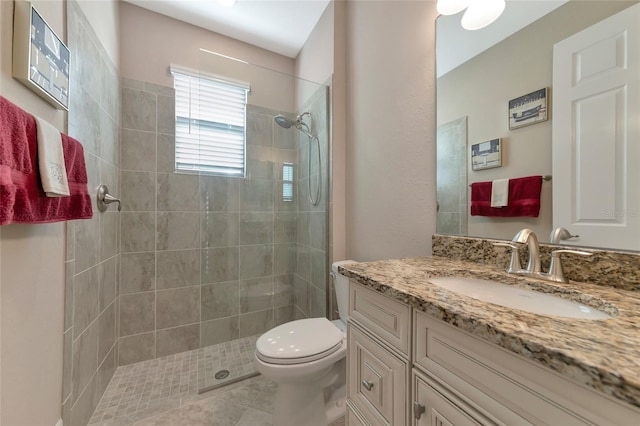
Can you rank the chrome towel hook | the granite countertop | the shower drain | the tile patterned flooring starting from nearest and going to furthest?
the granite countertop < the tile patterned flooring < the chrome towel hook < the shower drain

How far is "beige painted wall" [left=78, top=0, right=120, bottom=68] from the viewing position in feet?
4.69

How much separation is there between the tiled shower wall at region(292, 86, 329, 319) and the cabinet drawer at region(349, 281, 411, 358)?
41.6 inches

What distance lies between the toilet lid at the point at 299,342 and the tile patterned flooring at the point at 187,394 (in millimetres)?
494

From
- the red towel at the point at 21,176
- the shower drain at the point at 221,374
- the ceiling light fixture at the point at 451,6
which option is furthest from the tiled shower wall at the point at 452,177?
the shower drain at the point at 221,374

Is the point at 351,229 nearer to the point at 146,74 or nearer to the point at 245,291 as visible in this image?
the point at 245,291

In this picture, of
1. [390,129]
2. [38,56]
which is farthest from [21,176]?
[390,129]

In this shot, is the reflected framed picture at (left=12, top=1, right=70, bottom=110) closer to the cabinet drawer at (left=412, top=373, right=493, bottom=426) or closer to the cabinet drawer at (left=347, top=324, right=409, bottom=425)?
the cabinet drawer at (left=347, top=324, right=409, bottom=425)

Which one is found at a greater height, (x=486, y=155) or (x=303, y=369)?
(x=486, y=155)

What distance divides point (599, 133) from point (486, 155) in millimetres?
347

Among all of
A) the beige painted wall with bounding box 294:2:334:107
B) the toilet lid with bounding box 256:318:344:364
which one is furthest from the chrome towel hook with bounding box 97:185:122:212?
the beige painted wall with bounding box 294:2:334:107

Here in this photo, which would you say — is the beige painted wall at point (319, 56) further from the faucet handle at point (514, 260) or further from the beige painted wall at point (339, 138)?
the faucet handle at point (514, 260)

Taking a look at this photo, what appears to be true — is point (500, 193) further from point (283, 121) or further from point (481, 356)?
point (283, 121)

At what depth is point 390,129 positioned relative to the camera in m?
1.51

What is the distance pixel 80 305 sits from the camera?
50.4 inches
